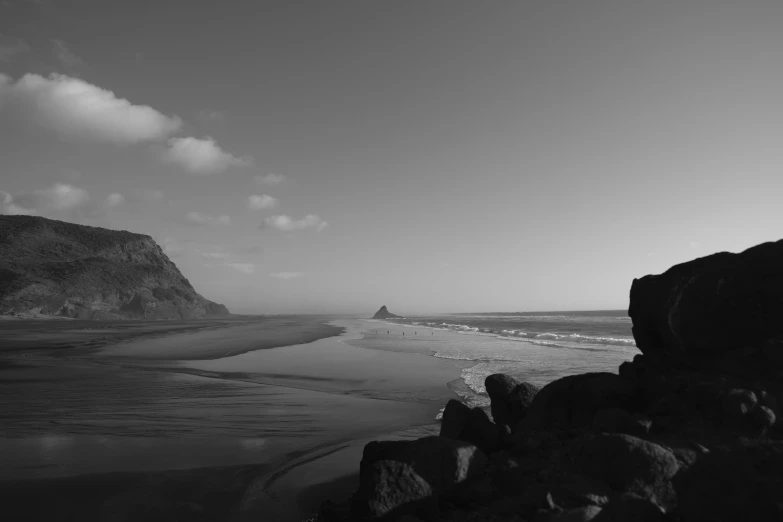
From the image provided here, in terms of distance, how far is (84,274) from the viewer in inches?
4107

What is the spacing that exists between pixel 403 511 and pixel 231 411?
778 centimetres

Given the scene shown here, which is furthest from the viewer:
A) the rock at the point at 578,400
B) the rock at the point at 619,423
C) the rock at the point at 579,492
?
the rock at the point at 578,400

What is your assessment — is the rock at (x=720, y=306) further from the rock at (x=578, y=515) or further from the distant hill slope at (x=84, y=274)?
the distant hill slope at (x=84, y=274)

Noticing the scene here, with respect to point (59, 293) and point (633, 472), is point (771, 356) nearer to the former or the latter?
point (633, 472)

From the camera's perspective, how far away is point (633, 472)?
4547 mm

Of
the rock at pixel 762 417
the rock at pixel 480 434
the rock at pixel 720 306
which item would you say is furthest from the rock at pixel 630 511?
the rock at pixel 720 306

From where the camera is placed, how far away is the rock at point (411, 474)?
15.3 feet

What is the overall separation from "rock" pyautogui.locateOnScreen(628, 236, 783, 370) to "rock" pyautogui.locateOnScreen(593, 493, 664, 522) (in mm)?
4249

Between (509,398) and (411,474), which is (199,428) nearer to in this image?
(411,474)

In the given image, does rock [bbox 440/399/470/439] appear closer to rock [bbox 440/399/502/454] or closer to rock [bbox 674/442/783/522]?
rock [bbox 440/399/502/454]

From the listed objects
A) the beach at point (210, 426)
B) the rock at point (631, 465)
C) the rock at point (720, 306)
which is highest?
the rock at point (720, 306)

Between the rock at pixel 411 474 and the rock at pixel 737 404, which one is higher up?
A: the rock at pixel 737 404

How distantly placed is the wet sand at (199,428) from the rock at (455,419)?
182 centimetres

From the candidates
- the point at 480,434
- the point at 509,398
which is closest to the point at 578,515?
the point at 480,434
